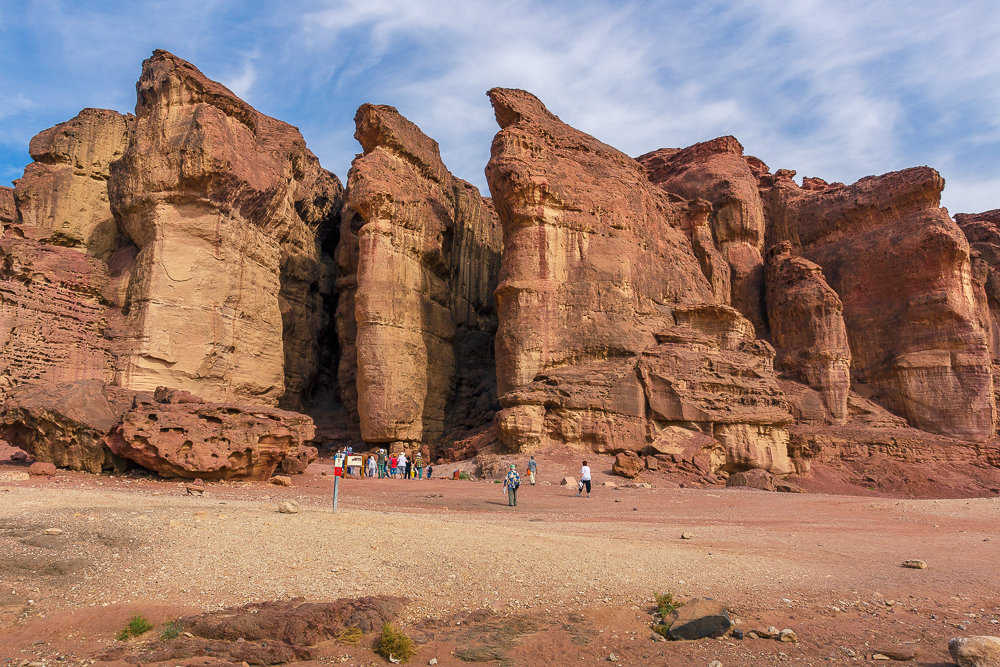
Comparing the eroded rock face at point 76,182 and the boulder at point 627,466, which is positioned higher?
the eroded rock face at point 76,182

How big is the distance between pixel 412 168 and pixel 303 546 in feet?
87.9

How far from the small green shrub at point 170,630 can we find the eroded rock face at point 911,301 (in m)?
37.9

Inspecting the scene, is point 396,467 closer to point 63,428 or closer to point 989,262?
point 63,428

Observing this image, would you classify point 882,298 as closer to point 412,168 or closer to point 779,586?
point 412,168

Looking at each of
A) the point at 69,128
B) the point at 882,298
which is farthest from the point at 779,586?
the point at 882,298

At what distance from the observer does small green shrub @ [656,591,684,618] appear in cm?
559

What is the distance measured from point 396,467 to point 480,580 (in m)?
17.8

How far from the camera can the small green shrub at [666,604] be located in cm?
559

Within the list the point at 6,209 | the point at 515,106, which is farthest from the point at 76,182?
the point at 515,106

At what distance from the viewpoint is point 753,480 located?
22.3 m

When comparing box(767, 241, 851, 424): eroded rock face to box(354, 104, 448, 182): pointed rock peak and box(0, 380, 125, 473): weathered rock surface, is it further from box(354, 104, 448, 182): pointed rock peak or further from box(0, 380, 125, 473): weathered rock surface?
box(0, 380, 125, 473): weathered rock surface

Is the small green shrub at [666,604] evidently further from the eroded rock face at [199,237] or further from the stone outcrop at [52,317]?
the eroded rock face at [199,237]

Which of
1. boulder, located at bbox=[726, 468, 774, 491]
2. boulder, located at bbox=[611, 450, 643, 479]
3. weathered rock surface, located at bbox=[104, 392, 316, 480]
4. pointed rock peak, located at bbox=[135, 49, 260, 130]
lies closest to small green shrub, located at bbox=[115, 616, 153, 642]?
weathered rock surface, located at bbox=[104, 392, 316, 480]

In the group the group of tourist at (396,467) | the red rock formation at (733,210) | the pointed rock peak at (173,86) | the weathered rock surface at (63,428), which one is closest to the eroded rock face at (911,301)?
the red rock formation at (733,210)
